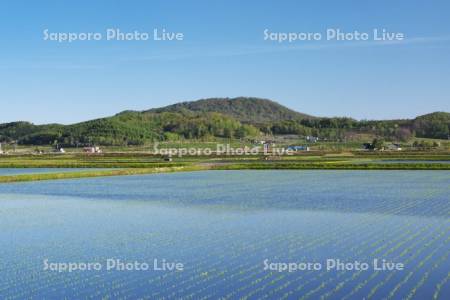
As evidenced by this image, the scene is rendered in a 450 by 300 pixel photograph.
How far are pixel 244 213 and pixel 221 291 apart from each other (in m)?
12.0

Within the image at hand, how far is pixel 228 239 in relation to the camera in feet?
58.5

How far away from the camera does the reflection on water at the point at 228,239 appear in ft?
40.7

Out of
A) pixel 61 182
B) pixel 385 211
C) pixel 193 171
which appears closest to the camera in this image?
pixel 385 211

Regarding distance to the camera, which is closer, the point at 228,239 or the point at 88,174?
the point at 228,239

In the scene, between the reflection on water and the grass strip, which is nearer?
the reflection on water

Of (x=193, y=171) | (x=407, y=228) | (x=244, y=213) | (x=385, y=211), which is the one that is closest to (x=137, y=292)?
(x=407, y=228)

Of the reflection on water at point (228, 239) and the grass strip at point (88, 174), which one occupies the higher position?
the grass strip at point (88, 174)

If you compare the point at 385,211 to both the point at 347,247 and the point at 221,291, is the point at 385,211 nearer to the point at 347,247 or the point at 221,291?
the point at 347,247

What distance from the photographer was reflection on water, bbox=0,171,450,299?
12.4 m

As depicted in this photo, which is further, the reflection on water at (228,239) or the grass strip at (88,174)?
the grass strip at (88,174)

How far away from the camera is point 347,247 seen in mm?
16266

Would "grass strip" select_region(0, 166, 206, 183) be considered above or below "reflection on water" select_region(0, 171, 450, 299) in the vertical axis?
above

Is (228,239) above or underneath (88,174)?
underneath

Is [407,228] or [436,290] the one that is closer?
[436,290]
